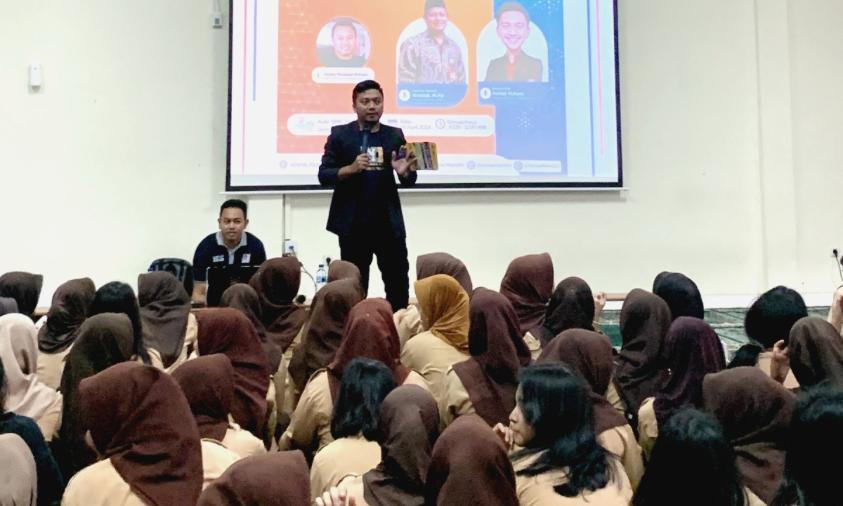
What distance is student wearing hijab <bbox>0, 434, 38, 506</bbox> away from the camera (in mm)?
1614

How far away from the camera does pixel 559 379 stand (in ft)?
5.75

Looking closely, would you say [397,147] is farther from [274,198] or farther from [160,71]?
[160,71]

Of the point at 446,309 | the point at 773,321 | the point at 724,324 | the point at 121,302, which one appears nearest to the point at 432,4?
the point at 724,324

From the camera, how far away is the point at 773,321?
8.46ft

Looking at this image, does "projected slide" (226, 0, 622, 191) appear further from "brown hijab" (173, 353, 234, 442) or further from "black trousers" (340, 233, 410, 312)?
Answer: "brown hijab" (173, 353, 234, 442)

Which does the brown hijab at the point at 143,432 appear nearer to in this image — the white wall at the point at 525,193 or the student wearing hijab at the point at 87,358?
the student wearing hijab at the point at 87,358

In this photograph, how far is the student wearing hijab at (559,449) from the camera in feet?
5.33

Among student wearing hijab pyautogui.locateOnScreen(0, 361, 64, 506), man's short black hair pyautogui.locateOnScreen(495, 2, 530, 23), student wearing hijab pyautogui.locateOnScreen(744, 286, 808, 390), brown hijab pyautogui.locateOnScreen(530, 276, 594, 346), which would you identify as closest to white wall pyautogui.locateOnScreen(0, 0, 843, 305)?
man's short black hair pyautogui.locateOnScreen(495, 2, 530, 23)

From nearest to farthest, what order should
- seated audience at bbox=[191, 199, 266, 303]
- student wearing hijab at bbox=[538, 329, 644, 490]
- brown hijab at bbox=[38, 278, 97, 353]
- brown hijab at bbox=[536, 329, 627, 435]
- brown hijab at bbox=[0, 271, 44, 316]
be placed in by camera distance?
1. student wearing hijab at bbox=[538, 329, 644, 490]
2. brown hijab at bbox=[536, 329, 627, 435]
3. brown hijab at bbox=[38, 278, 97, 353]
4. brown hijab at bbox=[0, 271, 44, 316]
5. seated audience at bbox=[191, 199, 266, 303]

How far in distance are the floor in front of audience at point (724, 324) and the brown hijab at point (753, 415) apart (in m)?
2.30

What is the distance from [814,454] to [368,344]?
135 cm

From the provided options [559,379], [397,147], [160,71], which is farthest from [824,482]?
[160,71]

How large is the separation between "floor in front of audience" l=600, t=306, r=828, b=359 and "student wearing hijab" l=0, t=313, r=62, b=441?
9.55 feet

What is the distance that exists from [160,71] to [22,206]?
1.43 meters
